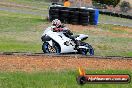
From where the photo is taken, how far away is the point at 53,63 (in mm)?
14641

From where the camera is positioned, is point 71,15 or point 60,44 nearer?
point 60,44

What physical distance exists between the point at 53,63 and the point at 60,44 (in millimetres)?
2484

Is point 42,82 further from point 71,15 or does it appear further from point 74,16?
point 71,15

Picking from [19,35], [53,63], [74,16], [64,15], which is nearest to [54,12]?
[64,15]

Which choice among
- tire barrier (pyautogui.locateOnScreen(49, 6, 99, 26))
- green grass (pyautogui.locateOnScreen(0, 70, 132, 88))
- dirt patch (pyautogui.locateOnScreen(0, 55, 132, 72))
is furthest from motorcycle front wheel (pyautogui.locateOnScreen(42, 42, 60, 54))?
tire barrier (pyautogui.locateOnScreen(49, 6, 99, 26))

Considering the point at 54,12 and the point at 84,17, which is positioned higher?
the point at 54,12

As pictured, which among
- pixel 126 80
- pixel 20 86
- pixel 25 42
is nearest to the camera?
pixel 126 80

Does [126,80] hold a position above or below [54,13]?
above

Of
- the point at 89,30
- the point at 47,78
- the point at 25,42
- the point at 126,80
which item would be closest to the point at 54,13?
the point at 89,30

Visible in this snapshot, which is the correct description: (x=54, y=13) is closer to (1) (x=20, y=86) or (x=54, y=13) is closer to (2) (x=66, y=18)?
(2) (x=66, y=18)

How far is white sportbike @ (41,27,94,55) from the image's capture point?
55.2 ft

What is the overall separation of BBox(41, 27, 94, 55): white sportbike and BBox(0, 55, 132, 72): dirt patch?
3.75ft

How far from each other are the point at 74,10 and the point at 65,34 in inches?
658

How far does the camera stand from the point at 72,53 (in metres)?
17.7
